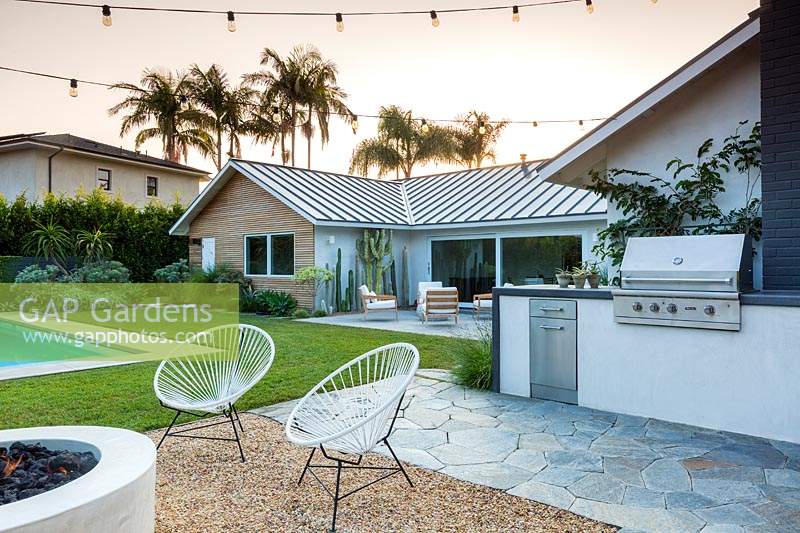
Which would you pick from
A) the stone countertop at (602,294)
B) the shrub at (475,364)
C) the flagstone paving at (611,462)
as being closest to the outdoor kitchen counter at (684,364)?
the stone countertop at (602,294)

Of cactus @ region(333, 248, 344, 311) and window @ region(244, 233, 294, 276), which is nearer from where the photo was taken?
cactus @ region(333, 248, 344, 311)

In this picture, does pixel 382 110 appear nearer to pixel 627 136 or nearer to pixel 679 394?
pixel 627 136

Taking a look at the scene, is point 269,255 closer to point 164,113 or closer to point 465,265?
point 465,265

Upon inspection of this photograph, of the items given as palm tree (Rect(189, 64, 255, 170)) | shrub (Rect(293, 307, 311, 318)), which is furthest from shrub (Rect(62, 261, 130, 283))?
palm tree (Rect(189, 64, 255, 170))

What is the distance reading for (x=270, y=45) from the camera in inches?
1027

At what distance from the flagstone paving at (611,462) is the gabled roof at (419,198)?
28.6 ft

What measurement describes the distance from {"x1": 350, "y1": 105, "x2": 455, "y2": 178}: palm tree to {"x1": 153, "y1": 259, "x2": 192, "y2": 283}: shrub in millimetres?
15915

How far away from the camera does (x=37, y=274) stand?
1480 centimetres

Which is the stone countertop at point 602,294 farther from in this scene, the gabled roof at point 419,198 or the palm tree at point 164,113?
the palm tree at point 164,113

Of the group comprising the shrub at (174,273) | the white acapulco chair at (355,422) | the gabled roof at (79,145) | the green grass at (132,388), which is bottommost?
the green grass at (132,388)

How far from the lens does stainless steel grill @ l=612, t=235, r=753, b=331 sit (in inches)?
187

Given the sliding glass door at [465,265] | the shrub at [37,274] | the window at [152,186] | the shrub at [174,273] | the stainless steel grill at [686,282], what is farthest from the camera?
Result: the window at [152,186]

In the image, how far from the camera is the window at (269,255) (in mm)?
15375

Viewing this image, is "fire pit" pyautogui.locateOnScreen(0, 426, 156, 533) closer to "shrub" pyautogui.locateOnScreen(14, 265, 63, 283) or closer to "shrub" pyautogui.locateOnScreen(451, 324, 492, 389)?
"shrub" pyautogui.locateOnScreen(451, 324, 492, 389)
